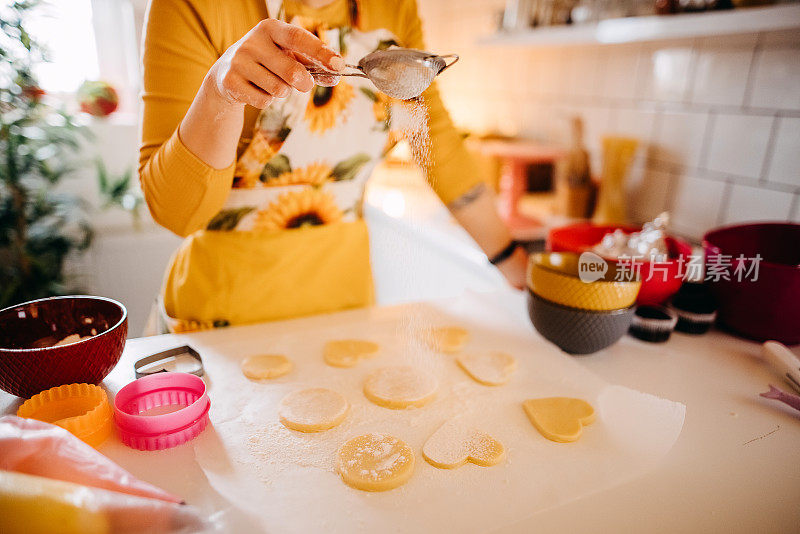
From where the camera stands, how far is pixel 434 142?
95 cm

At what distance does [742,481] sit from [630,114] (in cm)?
119

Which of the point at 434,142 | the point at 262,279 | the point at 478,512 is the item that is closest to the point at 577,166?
the point at 434,142

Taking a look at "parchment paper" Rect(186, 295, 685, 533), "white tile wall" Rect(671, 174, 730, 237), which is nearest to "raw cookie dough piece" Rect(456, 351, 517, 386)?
"parchment paper" Rect(186, 295, 685, 533)

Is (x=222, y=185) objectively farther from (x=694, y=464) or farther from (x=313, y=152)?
(x=694, y=464)

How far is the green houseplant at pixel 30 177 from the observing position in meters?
1.51

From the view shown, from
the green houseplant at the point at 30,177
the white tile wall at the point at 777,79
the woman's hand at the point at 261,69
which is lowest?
the green houseplant at the point at 30,177

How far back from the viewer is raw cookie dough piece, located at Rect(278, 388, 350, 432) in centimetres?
55

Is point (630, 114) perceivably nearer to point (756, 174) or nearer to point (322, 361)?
point (756, 174)

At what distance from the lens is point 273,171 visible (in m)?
0.85

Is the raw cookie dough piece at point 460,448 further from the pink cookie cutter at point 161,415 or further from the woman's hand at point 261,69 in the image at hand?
the woman's hand at point 261,69

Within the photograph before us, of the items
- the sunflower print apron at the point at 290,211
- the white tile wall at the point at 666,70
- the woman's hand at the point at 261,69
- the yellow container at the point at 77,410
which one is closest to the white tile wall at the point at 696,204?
the white tile wall at the point at 666,70

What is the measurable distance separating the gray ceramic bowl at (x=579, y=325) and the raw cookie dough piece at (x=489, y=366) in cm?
8

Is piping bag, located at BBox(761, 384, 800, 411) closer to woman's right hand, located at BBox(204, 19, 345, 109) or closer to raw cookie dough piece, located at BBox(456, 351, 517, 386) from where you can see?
raw cookie dough piece, located at BBox(456, 351, 517, 386)

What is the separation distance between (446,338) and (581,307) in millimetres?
198
